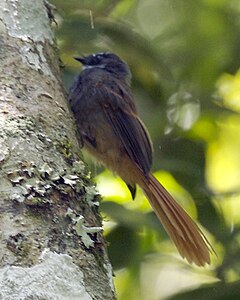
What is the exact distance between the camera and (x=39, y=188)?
2.05 metres

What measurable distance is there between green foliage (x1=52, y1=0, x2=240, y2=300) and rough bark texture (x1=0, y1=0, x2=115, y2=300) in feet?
2.71

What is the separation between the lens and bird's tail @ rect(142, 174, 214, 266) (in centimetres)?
341

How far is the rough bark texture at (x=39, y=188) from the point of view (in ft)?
6.07

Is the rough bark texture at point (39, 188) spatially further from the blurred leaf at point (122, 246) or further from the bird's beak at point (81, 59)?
the bird's beak at point (81, 59)

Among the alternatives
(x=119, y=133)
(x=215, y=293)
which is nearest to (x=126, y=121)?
(x=119, y=133)

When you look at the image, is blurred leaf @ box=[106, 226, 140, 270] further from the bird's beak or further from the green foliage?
the bird's beak

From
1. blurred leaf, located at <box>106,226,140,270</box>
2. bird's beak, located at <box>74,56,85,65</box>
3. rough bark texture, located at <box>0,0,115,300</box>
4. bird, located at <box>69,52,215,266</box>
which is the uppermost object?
rough bark texture, located at <box>0,0,115,300</box>

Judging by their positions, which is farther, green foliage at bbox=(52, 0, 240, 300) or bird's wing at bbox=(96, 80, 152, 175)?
Answer: bird's wing at bbox=(96, 80, 152, 175)

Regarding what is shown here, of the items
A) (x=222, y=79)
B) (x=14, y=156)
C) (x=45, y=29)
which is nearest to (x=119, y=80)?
(x=222, y=79)

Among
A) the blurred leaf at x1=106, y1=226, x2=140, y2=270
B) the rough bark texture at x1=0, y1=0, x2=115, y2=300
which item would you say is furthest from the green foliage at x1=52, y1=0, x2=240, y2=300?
the rough bark texture at x1=0, y1=0, x2=115, y2=300

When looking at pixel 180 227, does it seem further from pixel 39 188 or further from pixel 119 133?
pixel 39 188

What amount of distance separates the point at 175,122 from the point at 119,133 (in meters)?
0.26

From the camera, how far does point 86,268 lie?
195cm

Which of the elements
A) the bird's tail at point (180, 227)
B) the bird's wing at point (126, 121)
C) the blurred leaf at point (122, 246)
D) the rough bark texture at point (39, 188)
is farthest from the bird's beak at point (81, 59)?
the rough bark texture at point (39, 188)
